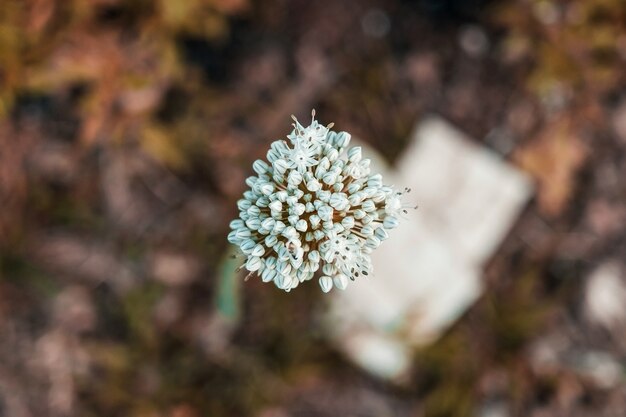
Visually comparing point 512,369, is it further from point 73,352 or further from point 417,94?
point 73,352

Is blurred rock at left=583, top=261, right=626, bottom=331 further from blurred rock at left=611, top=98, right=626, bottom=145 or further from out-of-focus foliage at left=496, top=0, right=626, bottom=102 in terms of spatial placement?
out-of-focus foliage at left=496, top=0, right=626, bottom=102

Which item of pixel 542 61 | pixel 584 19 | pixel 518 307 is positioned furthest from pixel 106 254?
pixel 584 19

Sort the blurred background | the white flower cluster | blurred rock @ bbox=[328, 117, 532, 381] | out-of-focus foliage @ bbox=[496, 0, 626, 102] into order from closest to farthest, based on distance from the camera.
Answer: the white flower cluster
the blurred background
out-of-focus foliage @ bbox=[496, 0, 626, 102]
blurred rock @ bbox=[328, 117, 532, 381]

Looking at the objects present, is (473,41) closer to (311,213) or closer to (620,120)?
(620,120)

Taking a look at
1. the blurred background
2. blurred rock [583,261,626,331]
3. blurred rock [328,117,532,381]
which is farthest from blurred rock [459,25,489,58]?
blurred rock [583,261,626,331]

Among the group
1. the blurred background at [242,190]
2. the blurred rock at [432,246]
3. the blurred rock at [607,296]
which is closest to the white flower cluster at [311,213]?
the blurred background at [242,190]

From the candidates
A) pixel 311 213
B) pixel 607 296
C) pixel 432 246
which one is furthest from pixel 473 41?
pixel 311 213

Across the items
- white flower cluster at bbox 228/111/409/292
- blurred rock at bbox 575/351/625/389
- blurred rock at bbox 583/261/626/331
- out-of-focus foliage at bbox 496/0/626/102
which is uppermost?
out-of-focus foliage at bbox 496/0/626/102
